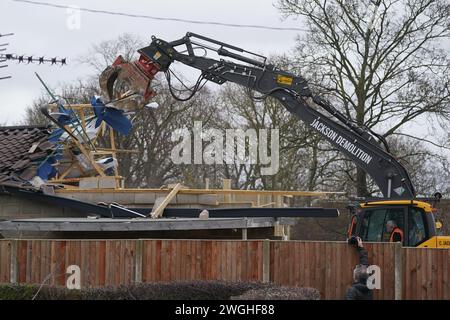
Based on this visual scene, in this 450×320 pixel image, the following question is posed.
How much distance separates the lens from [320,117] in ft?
57.3

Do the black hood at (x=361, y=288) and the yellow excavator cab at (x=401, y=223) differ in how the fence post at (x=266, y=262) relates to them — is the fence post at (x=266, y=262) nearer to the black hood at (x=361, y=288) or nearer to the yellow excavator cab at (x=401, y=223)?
the black hood at (x=361, y=288)

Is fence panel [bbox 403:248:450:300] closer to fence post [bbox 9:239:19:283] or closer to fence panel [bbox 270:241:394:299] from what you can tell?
fence panel [bbox 270:241:394:299]

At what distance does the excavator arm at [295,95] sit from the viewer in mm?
16828

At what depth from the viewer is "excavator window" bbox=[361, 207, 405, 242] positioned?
Answer: 15.9 meters

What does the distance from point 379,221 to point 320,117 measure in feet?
8.99

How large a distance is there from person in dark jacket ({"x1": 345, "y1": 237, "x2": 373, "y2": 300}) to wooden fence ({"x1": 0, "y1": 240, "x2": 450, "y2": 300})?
224mm

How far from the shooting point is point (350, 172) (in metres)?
38.0

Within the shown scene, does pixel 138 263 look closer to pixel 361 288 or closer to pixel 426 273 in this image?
pixel 361 288

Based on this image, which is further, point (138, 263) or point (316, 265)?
point (138, 263)

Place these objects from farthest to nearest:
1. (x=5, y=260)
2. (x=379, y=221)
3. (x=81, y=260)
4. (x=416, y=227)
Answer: (x=379, y=221), (x=416, y=227), (x=5, y=260), (x=81, y=260)

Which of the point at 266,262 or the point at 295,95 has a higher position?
the point at 295,95

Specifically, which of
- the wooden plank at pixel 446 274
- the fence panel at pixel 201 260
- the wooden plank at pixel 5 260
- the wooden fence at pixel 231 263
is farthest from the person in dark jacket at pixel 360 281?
the wooden plank at pixel 5 260

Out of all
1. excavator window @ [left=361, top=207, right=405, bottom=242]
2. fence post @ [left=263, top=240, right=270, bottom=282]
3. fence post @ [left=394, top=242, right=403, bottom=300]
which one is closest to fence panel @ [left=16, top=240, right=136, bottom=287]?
fence post @ [left=263, top=240, right=270, bottom=282]

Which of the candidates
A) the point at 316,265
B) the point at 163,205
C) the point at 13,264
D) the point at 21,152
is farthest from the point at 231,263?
the point at 21,152
